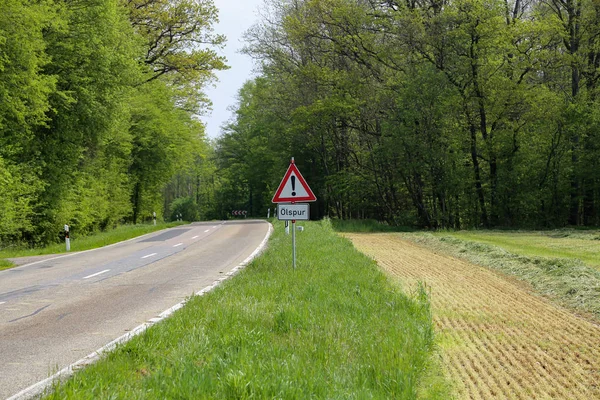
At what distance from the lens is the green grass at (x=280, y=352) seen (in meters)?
4.48

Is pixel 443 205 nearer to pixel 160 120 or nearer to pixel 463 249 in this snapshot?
pixel 463 249

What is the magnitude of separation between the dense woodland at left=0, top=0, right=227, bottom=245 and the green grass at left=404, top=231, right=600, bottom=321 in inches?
622

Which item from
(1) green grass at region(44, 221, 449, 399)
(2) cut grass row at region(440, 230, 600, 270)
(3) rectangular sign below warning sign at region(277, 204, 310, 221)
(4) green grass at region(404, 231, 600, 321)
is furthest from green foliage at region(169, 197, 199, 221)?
(1) green grass at region(44, 221, 449, 399)

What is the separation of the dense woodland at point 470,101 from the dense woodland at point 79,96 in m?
8.45

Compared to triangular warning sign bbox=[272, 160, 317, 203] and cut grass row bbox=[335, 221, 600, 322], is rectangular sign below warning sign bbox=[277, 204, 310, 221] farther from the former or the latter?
cut grass row bbox=[335, 221, 600, 322]

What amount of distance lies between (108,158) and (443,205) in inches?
859

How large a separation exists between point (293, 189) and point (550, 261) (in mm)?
7430

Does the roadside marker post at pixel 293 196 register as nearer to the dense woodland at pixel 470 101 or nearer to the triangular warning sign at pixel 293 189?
the triangular warning sign at pixel 293 189

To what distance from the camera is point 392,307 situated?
8008mm

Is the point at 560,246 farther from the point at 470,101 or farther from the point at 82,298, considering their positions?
the point at 82,298

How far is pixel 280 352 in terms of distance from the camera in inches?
220

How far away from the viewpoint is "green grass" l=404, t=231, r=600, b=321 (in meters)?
11.0

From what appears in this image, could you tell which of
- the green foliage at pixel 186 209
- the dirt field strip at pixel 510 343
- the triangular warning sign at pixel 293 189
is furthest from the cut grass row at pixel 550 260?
the green foliage at pixel 186 209

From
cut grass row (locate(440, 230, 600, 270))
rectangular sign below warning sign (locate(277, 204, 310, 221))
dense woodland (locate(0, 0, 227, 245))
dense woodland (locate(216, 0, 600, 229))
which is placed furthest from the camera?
dense woodland (locate(216, 0, 600, 229))
